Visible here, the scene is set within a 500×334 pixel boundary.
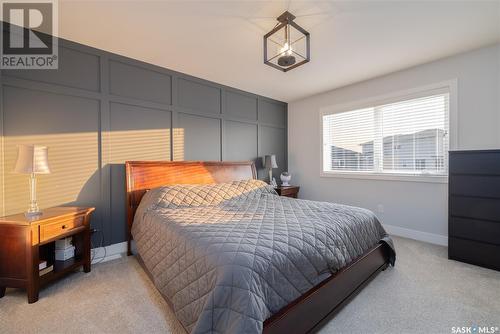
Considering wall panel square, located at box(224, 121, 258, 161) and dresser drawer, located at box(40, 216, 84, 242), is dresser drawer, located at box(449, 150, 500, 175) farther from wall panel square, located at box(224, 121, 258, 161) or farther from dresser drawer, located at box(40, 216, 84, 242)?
dresser drawer, located at box(40, 216, 84, 242)

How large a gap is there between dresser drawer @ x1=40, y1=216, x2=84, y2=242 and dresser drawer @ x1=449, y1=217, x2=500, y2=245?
4098 millimetres

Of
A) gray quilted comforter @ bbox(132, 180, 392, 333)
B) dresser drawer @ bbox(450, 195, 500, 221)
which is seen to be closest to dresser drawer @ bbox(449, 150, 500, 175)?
dresser drawer @ bbox(450, 195, 500, 221)

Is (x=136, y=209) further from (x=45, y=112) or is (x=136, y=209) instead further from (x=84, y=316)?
(x=45, y=112)

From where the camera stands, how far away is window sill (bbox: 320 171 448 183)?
2.98m

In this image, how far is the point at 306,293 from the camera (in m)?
1.38

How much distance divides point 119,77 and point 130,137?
763 mm

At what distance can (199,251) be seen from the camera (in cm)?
135

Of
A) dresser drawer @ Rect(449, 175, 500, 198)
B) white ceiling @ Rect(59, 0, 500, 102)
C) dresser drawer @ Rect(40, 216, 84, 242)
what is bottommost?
dresser drawer @ Rect(40, 216, 84, 242)

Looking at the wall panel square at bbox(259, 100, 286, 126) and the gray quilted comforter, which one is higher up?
the wall panel square at bbox(259, 100, 286, 126)

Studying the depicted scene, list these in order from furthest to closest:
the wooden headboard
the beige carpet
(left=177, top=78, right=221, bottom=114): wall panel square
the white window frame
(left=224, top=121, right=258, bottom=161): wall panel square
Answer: (left=224, top=121, right=258, bottom=161): wall panel square < (left=177, top=78, right=221, bottom=114): wall panel square < the white window frame < the wooden headboard < the beige carpet

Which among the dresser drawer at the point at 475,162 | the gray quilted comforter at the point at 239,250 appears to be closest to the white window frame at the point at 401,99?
the dresser drawer at the point at 475,162

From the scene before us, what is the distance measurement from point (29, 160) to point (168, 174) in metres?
1.36

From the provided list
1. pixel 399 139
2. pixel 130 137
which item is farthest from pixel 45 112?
pixel 399 139

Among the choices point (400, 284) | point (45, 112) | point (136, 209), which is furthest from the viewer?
point (136, 209)
